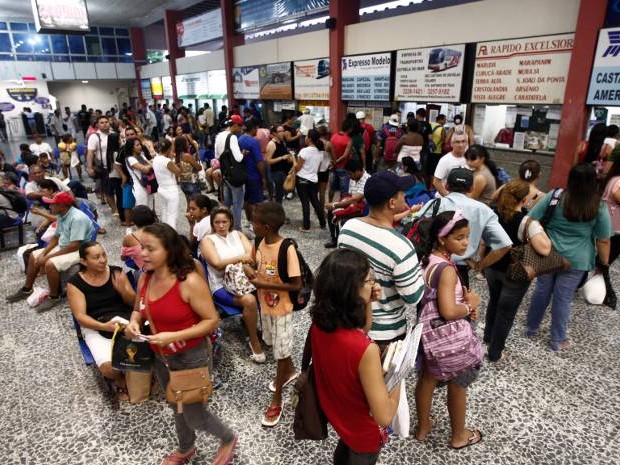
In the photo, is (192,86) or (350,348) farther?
(192,86)

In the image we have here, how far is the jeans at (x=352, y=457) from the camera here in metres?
1.60

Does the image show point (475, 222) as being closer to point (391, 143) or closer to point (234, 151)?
point (234, 151)

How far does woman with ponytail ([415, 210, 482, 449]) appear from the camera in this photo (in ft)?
6.37

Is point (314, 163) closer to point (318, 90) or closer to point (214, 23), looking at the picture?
point (318, 90)

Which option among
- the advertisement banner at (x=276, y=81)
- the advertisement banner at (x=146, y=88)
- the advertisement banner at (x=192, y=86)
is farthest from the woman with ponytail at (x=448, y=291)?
the advertisement banner at (x=146, y=88)

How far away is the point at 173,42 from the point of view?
16750 mm

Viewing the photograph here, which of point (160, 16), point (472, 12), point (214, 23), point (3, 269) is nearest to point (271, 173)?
point (3, 269)

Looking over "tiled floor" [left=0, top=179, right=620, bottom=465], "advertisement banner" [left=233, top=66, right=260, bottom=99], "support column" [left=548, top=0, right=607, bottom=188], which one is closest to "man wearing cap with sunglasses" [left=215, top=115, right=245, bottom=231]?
"tiled floor" [left=0, top=179, right=620, bottom=465]

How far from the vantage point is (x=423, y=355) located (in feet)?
7.23

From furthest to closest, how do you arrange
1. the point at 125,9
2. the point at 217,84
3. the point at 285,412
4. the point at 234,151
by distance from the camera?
1. the point at 125,9
2. the point at 217,84
3. the point at 234,151
4. the point at 285,412

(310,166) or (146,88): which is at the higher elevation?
(146,88)

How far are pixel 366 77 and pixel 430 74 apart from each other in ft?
5.56

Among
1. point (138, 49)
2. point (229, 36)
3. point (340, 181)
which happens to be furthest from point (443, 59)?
point (138, 49)

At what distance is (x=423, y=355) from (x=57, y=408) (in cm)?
253
